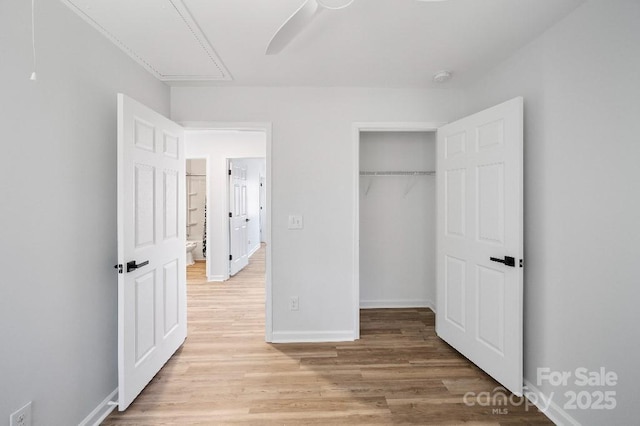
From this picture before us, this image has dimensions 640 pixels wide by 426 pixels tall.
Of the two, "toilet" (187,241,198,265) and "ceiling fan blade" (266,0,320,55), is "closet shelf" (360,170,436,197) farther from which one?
"toilet" (187,241,198,265)

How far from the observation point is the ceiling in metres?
1.62

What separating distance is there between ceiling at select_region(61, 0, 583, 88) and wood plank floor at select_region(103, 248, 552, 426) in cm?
244

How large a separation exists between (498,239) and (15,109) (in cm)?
287

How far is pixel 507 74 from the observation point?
2244 millimetres

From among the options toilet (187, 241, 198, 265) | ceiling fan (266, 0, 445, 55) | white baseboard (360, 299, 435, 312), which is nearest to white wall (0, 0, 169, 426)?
ceiling fan (266, 0, 445, 55)

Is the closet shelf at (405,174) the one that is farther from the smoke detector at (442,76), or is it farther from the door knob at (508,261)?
the door knob at (508,261)

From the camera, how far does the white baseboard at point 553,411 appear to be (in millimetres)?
1717

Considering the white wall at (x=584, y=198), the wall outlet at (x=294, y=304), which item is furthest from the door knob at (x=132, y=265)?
the white wall at (x=584, y=198)

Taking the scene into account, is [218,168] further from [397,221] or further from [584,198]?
[584,198]

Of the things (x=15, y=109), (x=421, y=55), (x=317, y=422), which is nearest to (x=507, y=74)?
(x=421, y=55)

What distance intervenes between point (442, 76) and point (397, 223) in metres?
1.73

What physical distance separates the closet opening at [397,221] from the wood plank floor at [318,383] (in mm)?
489

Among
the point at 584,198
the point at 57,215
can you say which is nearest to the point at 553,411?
the point at 584,198

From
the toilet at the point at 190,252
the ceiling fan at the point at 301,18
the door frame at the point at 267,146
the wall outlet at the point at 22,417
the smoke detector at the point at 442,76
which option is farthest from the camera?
the toilet at the point at 190,252
